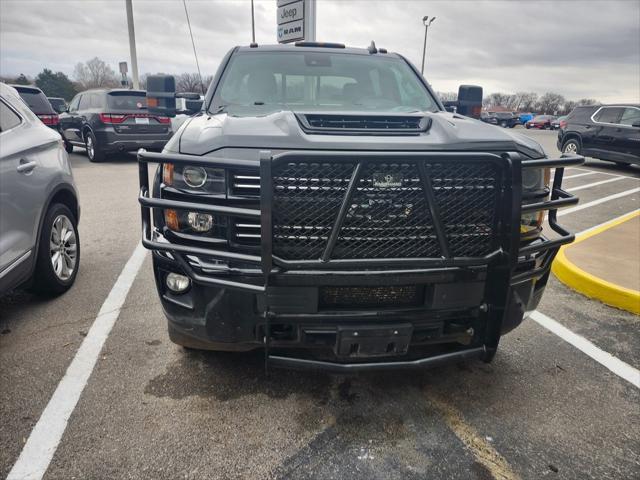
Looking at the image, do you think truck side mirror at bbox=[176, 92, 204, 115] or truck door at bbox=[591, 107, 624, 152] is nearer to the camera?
truck side mirror at bbox=[176, 92, 204, 115]

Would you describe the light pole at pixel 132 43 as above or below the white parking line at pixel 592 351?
above

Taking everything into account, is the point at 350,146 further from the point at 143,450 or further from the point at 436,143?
the point at 143,450

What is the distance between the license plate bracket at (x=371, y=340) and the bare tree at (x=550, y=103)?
89.9 m

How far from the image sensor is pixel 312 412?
245 centimetres

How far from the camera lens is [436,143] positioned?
2.21 meters

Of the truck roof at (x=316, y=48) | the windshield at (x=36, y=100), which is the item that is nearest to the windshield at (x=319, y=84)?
the truck roof at (x=316, y=48)

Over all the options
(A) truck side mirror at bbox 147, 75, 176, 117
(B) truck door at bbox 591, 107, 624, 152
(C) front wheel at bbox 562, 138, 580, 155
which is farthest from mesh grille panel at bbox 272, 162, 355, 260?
(C) front wheel at bbox 562, 138, 580, 155

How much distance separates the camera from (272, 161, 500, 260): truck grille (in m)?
1.96

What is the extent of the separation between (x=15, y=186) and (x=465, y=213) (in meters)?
2.84

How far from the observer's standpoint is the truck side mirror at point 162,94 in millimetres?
3832

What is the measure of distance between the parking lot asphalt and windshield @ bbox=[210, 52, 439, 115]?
5.98ft

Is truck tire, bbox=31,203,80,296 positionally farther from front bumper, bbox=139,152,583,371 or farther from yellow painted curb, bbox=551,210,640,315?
yellow painted curb, bbox=551,210,640,315

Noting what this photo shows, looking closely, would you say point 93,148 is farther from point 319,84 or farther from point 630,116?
point 630,116

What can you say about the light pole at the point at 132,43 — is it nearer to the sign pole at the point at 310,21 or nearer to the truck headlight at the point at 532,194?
the sign pole at the point at 310,21
